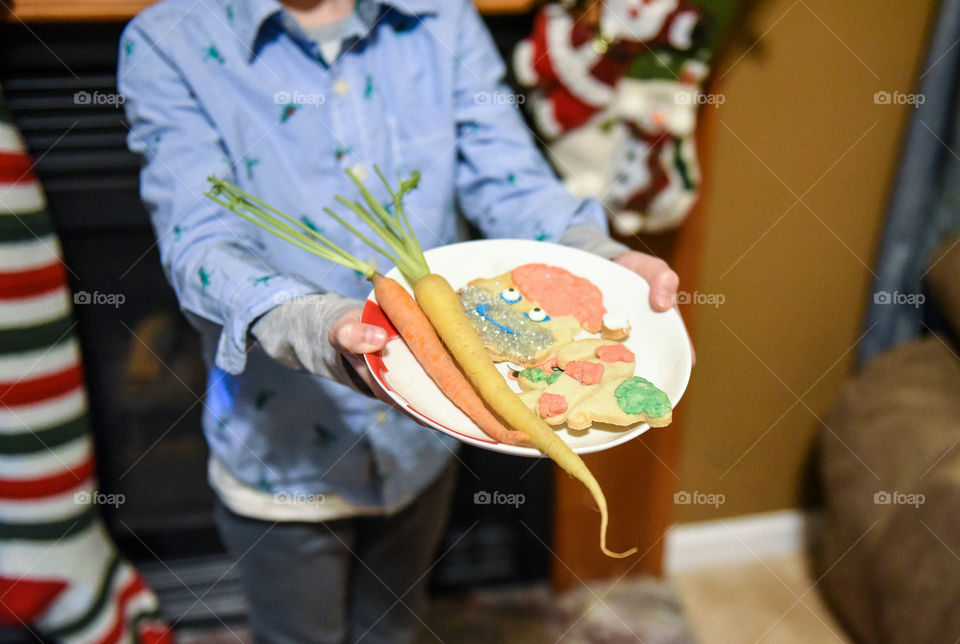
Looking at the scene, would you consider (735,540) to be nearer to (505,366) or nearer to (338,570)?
(338,570)

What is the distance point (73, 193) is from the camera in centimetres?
117

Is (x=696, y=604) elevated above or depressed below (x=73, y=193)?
below

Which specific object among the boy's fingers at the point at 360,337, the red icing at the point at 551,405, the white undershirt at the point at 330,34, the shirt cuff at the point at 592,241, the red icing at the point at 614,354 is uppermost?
the white undershirt at the point at 330,34

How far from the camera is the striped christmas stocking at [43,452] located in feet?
3.24

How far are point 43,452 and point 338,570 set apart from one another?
453 millimetres

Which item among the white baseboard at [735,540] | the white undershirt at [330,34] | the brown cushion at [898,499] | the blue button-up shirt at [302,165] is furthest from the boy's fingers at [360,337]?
the white baseboard at [735,540]

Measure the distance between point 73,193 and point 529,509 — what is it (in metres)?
0.98

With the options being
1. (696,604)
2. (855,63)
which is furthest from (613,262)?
(696,604)

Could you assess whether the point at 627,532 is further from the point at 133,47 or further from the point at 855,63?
the point at 133,47

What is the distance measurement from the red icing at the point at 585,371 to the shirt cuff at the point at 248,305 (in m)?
0.26

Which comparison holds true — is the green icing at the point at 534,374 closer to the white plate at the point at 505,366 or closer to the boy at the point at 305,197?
the white plate at the point at 505,366

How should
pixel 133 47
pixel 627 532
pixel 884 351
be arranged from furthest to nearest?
pixel 627 532 → pixel 884 351 → pixel 133 47

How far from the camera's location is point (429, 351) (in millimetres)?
740

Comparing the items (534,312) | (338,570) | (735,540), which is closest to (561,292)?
(534,312)
